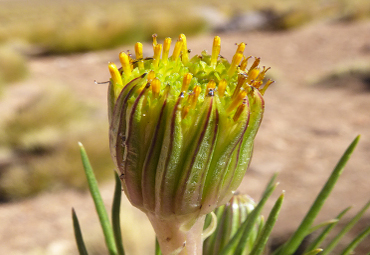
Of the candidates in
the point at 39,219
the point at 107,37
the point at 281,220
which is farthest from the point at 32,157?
the point at 107,37

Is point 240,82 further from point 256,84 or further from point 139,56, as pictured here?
point 139,56

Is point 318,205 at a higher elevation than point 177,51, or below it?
below

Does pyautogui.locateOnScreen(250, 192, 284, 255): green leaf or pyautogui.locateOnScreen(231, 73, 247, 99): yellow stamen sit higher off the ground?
pyautogui.locateOnScreen(231, 73, 247, 99): yellow stamen

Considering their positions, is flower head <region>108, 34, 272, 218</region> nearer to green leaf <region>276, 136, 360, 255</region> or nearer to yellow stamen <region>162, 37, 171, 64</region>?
yellow stamen <region>162, 37, 171, 64</region>

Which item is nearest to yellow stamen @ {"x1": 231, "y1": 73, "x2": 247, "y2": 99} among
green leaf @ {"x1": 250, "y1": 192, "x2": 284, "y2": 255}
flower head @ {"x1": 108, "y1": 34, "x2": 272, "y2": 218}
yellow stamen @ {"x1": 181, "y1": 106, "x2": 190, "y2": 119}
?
flower head @ {"x1": 108, "y1": 34, "x2": 272, "y2": 218}

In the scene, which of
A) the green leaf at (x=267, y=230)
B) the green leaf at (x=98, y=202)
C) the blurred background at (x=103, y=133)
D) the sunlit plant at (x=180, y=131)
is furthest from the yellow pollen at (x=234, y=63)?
the blurred background at (x=103, y=133)

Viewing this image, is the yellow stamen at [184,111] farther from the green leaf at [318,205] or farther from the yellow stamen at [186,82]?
the green leaf at [318,205]

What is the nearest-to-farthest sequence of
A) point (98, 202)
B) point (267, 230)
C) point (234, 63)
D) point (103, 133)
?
point (234, 63)
point (267, 230)
point (98, 202)
point (103, 133)

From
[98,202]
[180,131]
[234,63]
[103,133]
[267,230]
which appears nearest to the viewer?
[180,131]

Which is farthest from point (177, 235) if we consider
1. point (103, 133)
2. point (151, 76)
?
point (103, 133)
